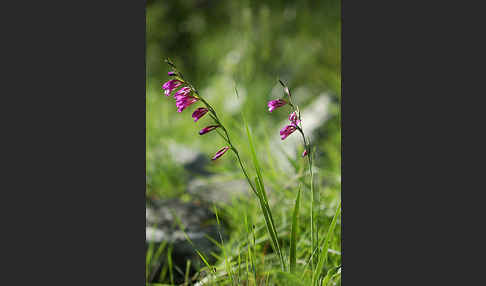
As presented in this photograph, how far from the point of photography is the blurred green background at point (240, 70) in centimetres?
237

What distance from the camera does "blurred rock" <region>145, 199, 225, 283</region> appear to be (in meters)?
1.60

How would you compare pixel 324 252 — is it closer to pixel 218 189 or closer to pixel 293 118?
pixel 293 118

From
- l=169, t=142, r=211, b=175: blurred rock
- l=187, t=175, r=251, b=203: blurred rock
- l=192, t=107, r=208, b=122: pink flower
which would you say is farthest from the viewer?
l=169, t=142, r=211, b=175: blurred rock

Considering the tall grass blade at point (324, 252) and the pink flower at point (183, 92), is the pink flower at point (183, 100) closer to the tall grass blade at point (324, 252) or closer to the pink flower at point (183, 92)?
the pink flower at point (183, 92)

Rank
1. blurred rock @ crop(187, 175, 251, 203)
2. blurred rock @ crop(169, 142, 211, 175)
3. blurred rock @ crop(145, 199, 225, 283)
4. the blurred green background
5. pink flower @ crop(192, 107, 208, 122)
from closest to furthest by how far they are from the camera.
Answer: pink flower @ crop(192, 107, 208, 122)
blurred rock @ crop(145, 199, 225, 283)
blurred rock @ crop(187, 175, 251, 203)
the blurred green background
blurred rock @ crop(169, 142, 211, 175)

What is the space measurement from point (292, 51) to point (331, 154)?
1.37m

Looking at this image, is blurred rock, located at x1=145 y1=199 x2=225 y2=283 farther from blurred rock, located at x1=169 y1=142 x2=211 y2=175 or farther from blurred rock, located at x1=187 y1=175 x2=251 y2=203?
blurred rock, located at x1=169 y1=142 x2=211 y2=175

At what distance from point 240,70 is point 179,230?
51.8 inches

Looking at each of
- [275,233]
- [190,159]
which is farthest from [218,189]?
[275,233]

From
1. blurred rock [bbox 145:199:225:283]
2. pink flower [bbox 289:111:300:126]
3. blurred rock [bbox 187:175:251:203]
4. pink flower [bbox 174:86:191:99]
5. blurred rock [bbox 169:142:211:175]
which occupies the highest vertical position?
pink flower [bbox 174:86:191:99]

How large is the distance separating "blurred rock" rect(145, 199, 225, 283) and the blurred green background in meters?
0.15

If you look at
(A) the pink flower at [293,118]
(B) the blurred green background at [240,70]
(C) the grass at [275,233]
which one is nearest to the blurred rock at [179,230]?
(C) the grass at [275,233]

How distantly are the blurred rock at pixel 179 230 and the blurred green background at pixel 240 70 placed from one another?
15cm

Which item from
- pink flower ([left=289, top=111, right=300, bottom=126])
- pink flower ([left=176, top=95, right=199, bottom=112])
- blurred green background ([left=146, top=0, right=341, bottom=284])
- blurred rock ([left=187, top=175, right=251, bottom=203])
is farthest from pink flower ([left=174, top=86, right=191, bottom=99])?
blurred rock ([left=187, top=175, right=251, bottom=203])
